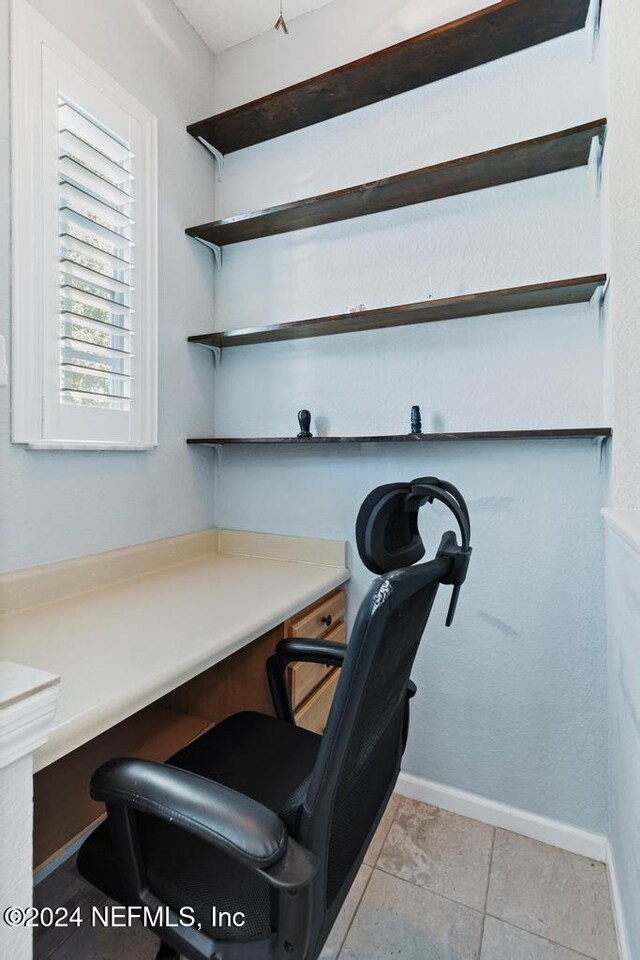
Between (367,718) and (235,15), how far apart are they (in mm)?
2588

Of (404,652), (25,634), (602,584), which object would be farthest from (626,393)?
(25,634)

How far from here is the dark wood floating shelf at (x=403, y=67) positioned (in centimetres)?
139

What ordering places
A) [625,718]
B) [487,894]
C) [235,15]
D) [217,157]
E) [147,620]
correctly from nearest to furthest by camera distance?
[625,718] < [147,620] < [487,894] < [235,15] < [217,157]

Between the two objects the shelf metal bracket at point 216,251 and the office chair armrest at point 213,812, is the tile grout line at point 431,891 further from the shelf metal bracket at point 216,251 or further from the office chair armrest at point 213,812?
the shelf metal bracket at point 216,251

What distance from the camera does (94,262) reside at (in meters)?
1.47

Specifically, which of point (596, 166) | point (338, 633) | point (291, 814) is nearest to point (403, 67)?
point (596, 166)

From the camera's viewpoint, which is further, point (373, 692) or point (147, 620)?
point (147, 620)

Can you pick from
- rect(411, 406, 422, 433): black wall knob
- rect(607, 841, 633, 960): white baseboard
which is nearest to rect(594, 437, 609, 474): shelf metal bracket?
rect(411, 406, 422, 433): black wall knob

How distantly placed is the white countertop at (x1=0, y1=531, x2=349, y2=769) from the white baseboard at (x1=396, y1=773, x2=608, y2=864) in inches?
33.0

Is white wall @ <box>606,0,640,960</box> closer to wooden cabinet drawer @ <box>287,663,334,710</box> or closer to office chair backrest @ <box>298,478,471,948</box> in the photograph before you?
office chair backrest @ <box>298,478,471,948</box>

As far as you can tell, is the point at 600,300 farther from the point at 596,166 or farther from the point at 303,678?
the point at 303,678

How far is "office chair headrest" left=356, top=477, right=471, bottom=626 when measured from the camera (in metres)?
0.83

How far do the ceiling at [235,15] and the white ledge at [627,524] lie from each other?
2201 millimetres

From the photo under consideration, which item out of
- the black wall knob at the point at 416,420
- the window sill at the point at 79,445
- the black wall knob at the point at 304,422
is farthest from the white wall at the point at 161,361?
the black wall knob at the point at 416,420
